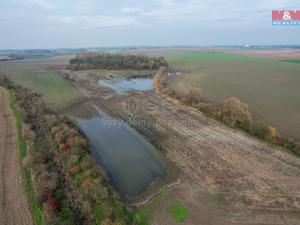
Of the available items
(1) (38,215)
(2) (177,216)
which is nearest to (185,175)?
(2) (177,216)

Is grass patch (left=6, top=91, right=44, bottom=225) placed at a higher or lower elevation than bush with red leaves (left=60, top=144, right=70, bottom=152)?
lower

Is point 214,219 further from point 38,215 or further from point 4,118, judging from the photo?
point 4,118

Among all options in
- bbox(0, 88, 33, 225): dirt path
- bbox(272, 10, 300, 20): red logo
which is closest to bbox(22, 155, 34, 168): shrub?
bbox(0, 88, 33, 225): dirt path

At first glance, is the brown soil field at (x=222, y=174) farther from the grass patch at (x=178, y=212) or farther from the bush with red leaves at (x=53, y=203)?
the bush with red leaves at (x=53, y=203)

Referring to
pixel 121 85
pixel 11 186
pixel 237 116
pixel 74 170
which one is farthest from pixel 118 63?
pixel 11 186

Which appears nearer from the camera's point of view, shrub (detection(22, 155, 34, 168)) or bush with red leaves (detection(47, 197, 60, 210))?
bush with red leaves (detection(47, 197, 60, 210))

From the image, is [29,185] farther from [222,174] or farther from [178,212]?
[222,174]

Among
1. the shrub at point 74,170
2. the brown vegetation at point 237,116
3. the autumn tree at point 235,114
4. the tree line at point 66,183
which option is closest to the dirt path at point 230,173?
the brown vegetation at point 237,116

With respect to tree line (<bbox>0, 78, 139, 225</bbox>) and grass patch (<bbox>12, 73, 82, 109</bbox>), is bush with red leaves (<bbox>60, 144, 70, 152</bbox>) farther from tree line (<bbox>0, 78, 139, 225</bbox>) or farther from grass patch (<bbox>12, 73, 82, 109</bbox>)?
grass patch (<bbox>12, 73, 82, 109</bbox>)

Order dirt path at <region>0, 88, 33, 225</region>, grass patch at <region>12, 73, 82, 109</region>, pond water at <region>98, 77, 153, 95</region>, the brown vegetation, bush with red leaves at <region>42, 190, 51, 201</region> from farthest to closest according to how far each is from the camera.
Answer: pond water at <region>98, 77, 153, 95</region> < grass patch at <region>12, 73, 82, 109</region> < the brown vegetation < bush with red leaves at <region>42, 190, 51, 201</region> < dirt path at <region>0, 88, 33, 225</region>
